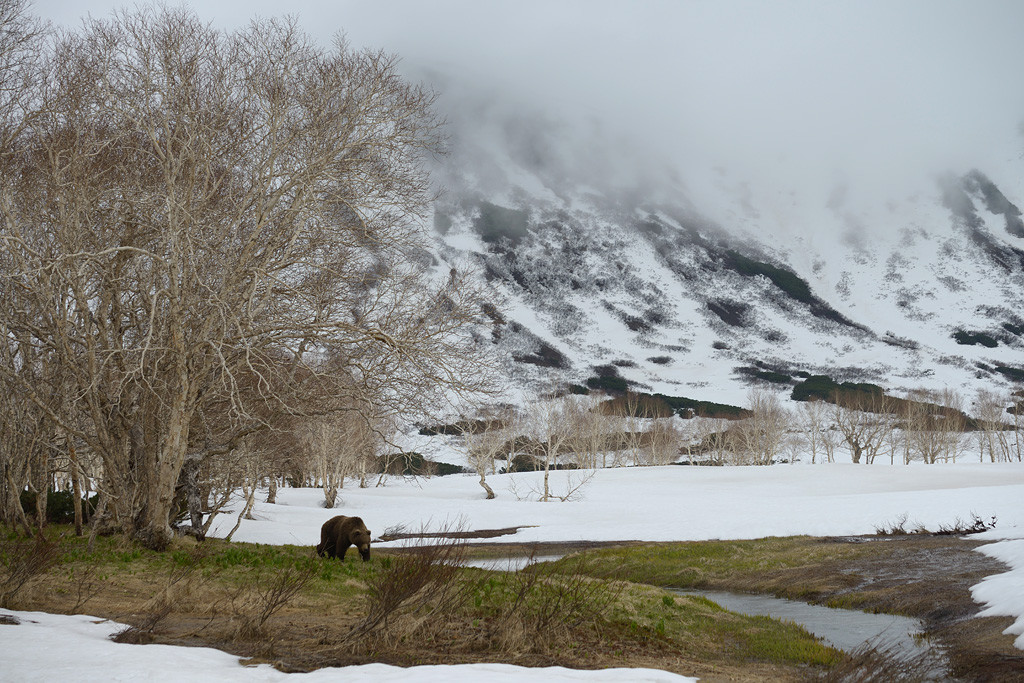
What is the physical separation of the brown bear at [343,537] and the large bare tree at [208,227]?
2997 millimetres

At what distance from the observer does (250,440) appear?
72.2ft

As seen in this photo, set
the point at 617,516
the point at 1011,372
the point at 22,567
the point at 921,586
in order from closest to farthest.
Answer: the point at 22,567, the point at 921,586, the point at 617,516, the point at 1011,372

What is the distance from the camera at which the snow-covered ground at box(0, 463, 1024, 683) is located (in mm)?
7027

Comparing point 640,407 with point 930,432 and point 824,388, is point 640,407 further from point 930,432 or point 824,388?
point 824,388

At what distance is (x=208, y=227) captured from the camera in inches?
582

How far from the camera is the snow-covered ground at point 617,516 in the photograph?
703 cm

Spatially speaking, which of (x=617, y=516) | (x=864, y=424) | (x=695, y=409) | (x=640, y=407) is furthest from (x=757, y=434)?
(x=695, y=409)

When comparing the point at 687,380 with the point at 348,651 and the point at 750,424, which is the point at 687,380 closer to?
the point at 750,424

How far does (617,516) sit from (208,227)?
32740 mm

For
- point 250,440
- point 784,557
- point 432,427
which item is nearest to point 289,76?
point 432,427

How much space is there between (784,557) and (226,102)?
21.4m

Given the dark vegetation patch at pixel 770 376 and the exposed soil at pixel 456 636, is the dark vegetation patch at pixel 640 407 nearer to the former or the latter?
the dark vegetation patch at pixel 770 376

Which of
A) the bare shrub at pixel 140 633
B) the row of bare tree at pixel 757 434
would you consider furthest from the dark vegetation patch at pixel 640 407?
the bare shrub at pixel 140 633

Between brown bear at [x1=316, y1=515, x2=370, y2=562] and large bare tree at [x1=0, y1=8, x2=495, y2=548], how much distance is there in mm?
2997
